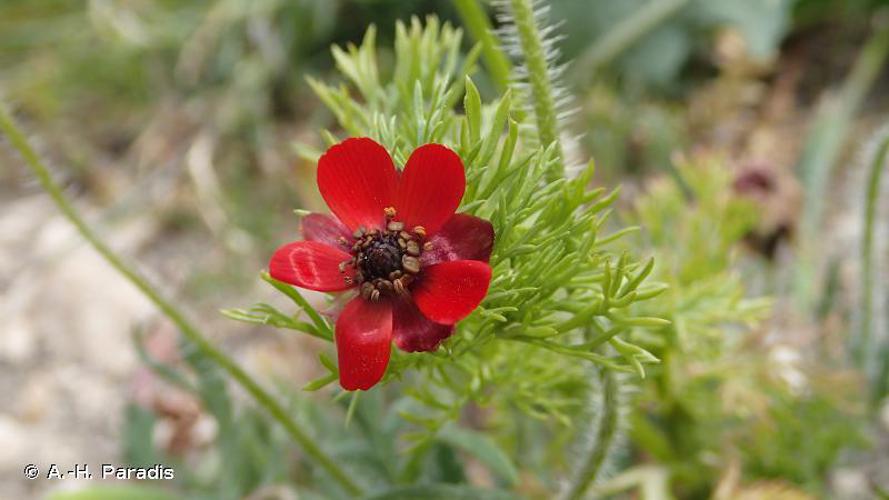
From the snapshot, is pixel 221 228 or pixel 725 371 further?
pixel 221 228

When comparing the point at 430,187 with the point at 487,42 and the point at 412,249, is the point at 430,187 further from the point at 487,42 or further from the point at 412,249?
the point at 487,42

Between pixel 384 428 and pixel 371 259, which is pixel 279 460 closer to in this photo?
pixel 384 428

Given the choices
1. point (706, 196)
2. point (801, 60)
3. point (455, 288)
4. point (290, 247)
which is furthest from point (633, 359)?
point (801, 60)

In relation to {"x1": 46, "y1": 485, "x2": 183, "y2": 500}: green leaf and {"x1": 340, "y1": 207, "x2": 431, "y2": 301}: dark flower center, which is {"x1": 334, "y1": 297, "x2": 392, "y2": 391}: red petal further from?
{"x1": 46, "y1": 485, "x2": 183, "y2": 500}: green leaf

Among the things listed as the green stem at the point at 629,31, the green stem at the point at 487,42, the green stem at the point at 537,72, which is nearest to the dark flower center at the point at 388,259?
the green stem at the point at 537,72

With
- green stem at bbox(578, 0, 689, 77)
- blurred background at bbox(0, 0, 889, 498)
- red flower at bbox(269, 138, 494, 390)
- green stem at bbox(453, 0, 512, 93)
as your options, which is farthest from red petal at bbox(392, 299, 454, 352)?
green stem at bbox(578, 0, 689, 77)
